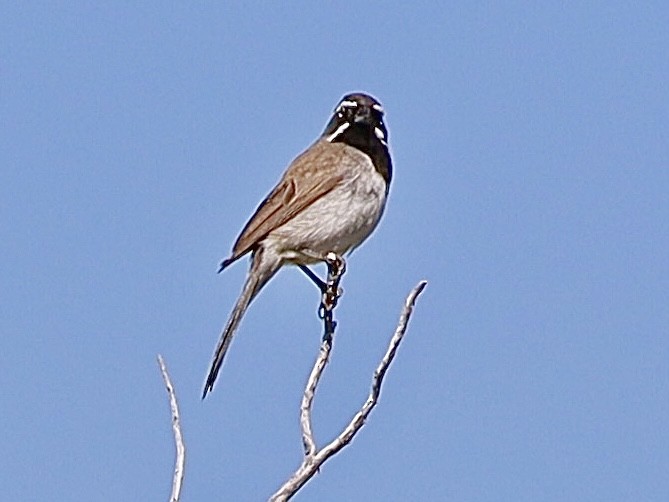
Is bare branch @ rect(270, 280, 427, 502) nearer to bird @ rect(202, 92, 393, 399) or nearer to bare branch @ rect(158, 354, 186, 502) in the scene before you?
bare branch @ rect(158, 354, 186, 502)

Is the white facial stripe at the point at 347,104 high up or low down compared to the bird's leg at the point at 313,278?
up

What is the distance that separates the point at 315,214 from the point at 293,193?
0.32 m

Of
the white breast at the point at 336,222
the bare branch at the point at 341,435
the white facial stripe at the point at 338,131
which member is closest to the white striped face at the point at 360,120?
the white facial stripe at the point at 338,131

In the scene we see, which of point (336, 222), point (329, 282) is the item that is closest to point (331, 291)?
point (329, 282)

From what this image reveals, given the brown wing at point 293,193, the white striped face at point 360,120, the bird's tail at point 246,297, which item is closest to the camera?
the bird's tail at point 246,297

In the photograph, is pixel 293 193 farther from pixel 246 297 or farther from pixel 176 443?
pixel 176 443

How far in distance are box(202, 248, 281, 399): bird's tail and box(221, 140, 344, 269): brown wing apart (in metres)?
0.12

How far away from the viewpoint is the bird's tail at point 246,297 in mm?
8312

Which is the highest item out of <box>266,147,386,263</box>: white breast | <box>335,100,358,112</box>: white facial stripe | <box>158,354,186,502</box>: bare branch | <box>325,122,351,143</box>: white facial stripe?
<box>335,100,358,112</box>: white facial stripe

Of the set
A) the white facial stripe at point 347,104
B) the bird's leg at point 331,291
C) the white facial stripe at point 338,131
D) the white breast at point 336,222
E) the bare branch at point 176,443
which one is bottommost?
the bare branch at point 176,443

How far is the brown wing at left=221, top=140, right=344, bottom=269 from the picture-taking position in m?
9.35

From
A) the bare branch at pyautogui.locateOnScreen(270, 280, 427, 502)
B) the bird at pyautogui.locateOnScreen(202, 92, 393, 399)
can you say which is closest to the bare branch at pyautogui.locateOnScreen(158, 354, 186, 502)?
the bare branch at pyautogui.locateOnScreen(270, 280, 427, 502)

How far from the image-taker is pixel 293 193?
9594mm

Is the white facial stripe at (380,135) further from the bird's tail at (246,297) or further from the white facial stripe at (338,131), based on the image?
the bird's tail at (246,297)
